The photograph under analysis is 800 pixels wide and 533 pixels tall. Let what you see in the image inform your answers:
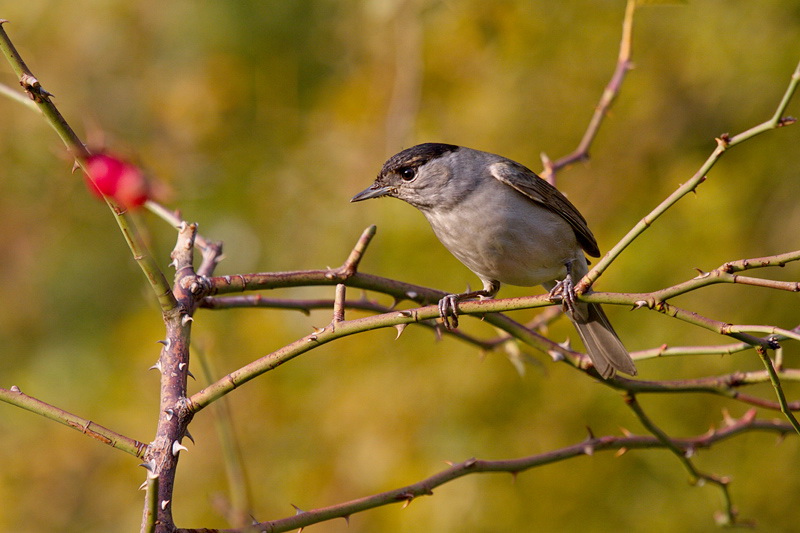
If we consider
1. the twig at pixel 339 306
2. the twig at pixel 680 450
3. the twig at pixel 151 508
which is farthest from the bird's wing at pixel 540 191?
the twig at pixel 151 508

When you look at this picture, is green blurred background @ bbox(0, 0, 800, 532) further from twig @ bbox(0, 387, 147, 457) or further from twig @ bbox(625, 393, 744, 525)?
twig @ bbox(0, 387, 147, 457)

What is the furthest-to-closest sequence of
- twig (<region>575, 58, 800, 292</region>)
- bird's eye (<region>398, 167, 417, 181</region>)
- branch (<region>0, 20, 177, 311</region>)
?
1. bird's eye (<region>398, 167, 417, 181</region>)
2. twig (<region>575, 58, 800, 292</region>)
3. branch (<region>0, 20, 177, 311</region>)

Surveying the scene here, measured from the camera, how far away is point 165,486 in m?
1.96

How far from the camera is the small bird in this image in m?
3.70

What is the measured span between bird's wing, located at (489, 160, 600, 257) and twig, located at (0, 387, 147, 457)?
2.37 m

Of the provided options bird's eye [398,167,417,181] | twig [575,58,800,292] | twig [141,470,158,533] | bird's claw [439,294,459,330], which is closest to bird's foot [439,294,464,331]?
bird's claw [439,294,459,330]

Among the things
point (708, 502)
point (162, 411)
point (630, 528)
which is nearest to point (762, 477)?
point (708, 502)

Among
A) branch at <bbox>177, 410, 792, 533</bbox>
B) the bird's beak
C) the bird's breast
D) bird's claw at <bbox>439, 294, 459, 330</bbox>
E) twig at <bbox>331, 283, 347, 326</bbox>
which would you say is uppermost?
the bird's beak

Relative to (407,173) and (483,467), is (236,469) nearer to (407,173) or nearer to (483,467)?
(483,467)

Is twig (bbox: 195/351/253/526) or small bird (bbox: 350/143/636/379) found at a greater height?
small bird (bbox: 350/143/636/379)

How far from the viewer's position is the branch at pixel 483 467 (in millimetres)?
2068

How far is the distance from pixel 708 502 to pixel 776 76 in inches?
100

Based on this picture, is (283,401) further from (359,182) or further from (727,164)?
(727,164)

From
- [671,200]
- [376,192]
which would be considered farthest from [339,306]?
[376,192]
